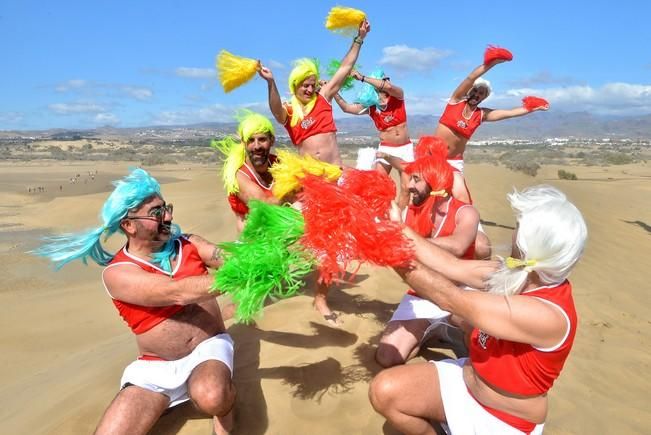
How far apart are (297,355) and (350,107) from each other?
4.06 m

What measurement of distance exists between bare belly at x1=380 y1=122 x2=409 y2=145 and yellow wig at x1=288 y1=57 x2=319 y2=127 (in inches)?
69.0

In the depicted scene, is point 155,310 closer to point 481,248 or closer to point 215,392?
point 215,392

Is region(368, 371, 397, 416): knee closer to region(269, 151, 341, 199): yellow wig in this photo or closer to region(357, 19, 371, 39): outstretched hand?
region(269, 151, 341, 199): yellow wig

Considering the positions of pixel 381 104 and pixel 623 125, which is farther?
pixel 623 125

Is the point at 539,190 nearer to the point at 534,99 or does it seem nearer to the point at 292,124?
the point at 292,124

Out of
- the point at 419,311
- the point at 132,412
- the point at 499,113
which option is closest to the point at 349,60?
the point at 499,113

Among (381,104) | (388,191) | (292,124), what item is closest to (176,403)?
(388,191)

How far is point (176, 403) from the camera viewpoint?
9.86 ft

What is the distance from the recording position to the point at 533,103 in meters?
6.35

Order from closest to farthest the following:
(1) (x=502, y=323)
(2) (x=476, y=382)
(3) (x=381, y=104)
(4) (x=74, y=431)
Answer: (1) (x=502, y=323), (2) (x=476, y=382), (4) (x=74, y=431), (3) (x=381, y=104)

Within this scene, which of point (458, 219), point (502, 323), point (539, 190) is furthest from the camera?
point (458, 219)

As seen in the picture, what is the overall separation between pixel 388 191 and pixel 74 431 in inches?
107

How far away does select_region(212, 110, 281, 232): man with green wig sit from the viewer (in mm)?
4289

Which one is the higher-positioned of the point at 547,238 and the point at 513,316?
the point at 547,238
